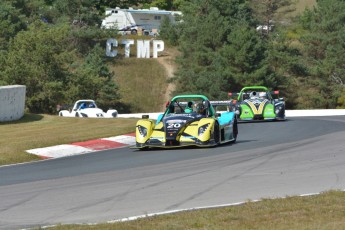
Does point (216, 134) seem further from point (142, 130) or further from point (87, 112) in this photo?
point (87, 112)

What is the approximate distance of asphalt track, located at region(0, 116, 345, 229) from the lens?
10992mm

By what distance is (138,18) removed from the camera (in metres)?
122

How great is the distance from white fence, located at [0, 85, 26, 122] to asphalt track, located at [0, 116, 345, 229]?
8.52m

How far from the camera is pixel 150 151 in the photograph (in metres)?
20.5

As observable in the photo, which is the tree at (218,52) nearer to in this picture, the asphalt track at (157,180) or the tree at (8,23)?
the tree at (8,23)

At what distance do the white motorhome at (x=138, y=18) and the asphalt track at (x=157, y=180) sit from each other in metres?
98.1

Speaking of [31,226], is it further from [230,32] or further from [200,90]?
[230,32]

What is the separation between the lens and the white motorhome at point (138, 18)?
11875cm

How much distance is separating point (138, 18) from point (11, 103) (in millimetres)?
93625

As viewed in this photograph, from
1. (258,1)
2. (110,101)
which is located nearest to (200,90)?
(110,101)

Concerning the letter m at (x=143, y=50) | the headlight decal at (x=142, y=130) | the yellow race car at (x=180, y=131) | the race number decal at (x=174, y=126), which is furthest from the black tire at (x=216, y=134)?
the letter m at (x=143, y=50)

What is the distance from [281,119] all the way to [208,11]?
59.5m

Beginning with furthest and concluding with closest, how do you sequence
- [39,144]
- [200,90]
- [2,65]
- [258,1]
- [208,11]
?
1. [258,1]
2. [208,11]
3. [200,90]
4. [2,65]
5. [39,144]

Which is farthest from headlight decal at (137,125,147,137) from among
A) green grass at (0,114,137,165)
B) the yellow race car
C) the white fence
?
the white fence
